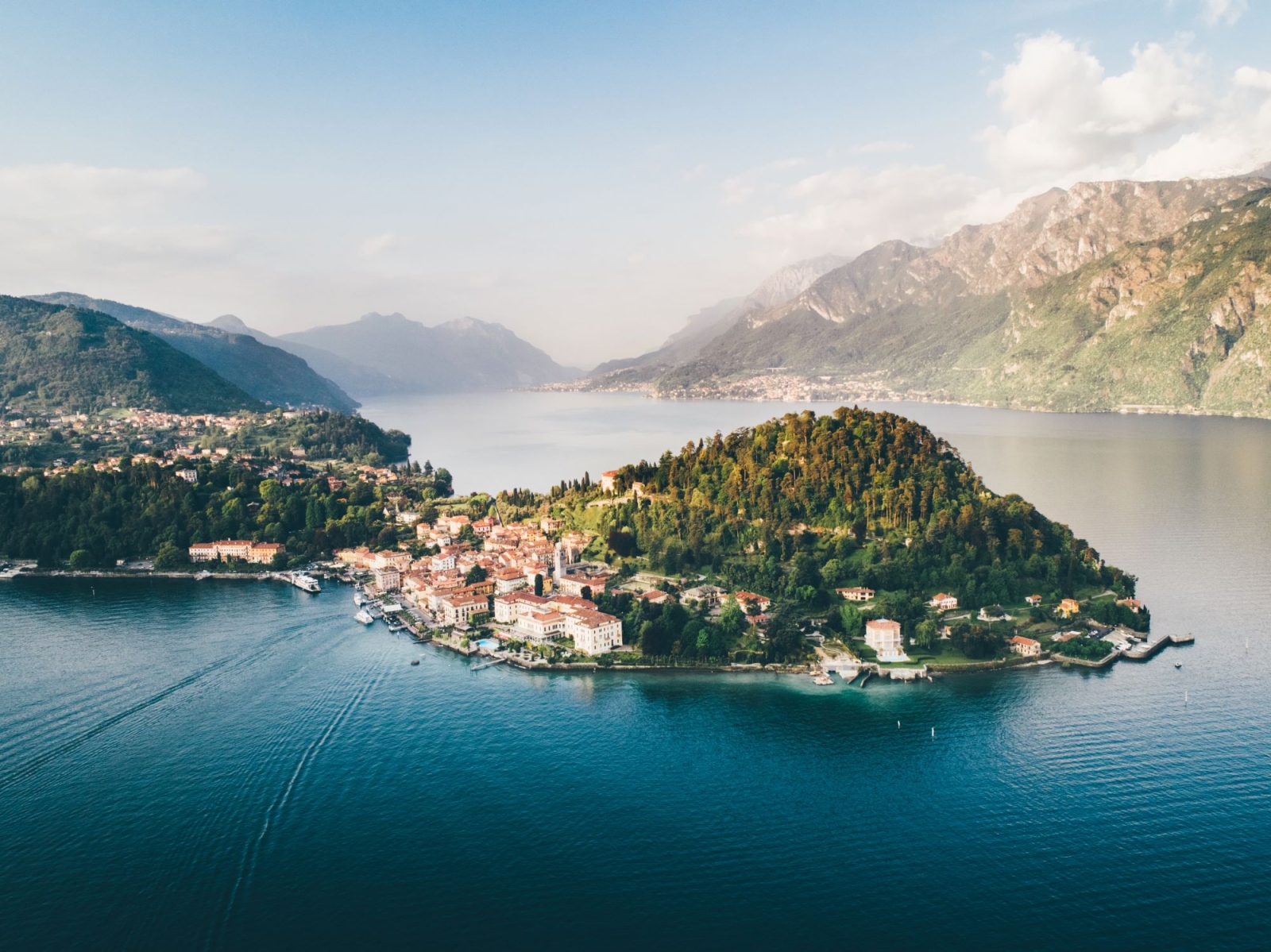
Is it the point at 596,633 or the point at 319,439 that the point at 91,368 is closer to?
the point at 319,439

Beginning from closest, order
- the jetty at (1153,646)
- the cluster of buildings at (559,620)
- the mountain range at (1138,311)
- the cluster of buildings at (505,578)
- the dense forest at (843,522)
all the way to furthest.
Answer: the jetty at (1153,646)
the cluster of buildings at (559,620)
the cluster of buildings at (505,578)
the dense forest at (843,522)
the mountain range at (1138,311)

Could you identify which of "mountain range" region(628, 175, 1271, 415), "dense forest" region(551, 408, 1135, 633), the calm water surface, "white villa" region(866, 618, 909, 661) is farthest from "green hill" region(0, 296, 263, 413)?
"mountain range" region(628, 175, 1271, 415)

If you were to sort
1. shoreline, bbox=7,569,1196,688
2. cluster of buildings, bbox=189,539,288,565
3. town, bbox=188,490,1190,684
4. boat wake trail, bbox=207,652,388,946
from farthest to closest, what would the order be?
1. cluster of buildings, bbox=189,539,288,565
2. town, bbox=188,490,1190,684
3. shoreline, bbox=7,569,1196,688
4. boat wake trail, bbox=207,652,388,946

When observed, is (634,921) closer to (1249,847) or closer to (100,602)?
(1249,847)

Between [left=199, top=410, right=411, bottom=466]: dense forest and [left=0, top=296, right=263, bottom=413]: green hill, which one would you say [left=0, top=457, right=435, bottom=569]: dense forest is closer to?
[left=199, top=410, right=411, bottom=466]: dense forest

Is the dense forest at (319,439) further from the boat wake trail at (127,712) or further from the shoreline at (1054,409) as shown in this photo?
the shoreline at (1054,409)

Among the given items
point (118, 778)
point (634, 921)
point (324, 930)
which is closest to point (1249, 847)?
point (634, 921)

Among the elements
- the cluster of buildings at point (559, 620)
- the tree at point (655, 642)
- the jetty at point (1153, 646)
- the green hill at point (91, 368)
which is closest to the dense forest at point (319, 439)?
the green hill at point (91, 368)
